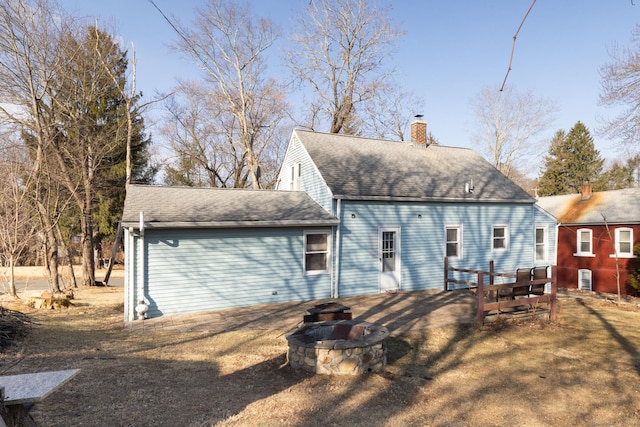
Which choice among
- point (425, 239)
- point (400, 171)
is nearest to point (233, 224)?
point (425, 239)

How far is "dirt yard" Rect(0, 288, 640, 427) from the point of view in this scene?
182 inches

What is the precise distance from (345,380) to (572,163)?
44206 mm

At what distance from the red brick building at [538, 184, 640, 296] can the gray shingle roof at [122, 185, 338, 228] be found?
53.4ft

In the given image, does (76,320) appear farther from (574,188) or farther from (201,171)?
(574,188)

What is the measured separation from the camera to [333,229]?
40.8 ft

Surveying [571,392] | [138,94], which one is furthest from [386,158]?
[138,94]

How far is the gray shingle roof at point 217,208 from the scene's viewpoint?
394 inches

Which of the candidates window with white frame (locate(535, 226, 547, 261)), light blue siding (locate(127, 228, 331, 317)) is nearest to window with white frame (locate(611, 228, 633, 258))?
window with white frame (locate(535, 226, 547, 261))

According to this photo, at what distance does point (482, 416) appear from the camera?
15.2 feet

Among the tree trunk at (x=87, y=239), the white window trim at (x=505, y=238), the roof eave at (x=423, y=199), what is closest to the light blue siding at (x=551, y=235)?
the roof eave at (x=423, y=199)

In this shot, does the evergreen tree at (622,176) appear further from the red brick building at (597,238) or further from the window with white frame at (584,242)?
the window with white frame at (584,242)

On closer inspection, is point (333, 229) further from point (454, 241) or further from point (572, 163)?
point (572, 163)

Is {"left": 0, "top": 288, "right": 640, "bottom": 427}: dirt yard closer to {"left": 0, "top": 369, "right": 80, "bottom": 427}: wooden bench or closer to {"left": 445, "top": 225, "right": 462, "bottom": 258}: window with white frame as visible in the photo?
{"left": 0, "top": 369, "right": 80, "bottom": 427}: wooden bench

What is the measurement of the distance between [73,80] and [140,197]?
10281 millimetres
